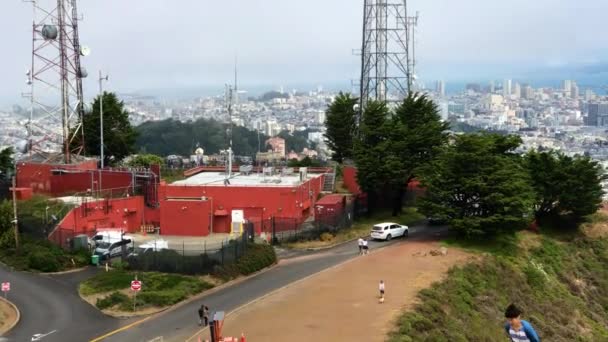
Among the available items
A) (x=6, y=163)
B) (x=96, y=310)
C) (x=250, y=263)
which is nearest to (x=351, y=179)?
(x=250, y=263)

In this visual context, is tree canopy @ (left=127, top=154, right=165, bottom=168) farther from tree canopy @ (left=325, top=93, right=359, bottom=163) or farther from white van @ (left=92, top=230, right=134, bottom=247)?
white van @ (left=92, top=230, right=134, bottom=247)

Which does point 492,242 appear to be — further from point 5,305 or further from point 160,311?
point 5,305

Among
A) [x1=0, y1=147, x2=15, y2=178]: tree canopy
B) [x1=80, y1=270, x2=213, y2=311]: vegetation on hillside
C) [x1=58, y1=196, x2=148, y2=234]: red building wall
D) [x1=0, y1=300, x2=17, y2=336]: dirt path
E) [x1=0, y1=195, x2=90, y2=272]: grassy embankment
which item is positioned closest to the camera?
[x1=0, y1=300, x2=17, y2=336]: dirt path

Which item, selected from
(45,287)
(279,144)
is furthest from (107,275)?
(279,144)

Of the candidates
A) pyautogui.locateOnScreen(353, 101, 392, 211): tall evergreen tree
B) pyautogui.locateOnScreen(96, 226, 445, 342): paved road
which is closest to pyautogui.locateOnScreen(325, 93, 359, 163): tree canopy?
pyautogui.locateOnScreen(353, 101, 392, 211): tall evergreen tree

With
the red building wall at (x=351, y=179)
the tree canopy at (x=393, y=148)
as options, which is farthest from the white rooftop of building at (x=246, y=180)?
the tree canopy at (x=393, y=148)
